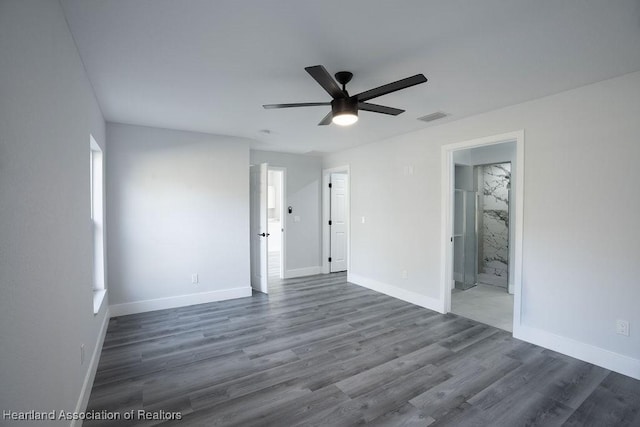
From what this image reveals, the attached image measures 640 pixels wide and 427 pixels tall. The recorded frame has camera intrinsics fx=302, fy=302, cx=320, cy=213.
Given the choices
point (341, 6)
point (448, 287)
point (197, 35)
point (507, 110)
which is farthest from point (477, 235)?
point (197, 35)

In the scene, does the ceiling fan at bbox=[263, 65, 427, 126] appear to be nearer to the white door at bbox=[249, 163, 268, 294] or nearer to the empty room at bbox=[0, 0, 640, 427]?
the empty room at bbox=[0, 0, 640, 427]

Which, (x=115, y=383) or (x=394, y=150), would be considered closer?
(x=115, y=383)

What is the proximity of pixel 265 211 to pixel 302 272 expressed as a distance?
1.92 meters

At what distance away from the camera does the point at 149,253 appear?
4.19 meters

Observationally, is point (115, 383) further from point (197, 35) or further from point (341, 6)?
point (341, 6)

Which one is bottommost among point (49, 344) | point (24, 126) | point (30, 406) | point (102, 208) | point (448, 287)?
point (448, 287)

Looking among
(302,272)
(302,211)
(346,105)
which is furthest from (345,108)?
(302,272)

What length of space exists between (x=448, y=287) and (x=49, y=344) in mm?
4112

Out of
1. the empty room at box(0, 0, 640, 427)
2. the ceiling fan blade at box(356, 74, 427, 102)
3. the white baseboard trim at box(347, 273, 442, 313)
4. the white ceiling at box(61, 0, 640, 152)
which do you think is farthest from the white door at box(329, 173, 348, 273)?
the ceiling fan blade at box(356, 74, 427, 102)

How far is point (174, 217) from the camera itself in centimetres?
433

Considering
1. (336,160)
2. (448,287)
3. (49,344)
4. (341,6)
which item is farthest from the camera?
(336,160)

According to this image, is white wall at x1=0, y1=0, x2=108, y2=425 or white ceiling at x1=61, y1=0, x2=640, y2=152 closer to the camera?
white wall at x1=0, y1=0, x2=108, y2=425

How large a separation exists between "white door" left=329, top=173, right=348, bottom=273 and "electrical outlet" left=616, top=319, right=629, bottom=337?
461 cm

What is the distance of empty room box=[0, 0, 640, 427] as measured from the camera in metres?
1.64
